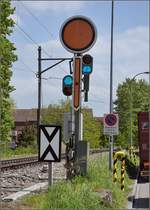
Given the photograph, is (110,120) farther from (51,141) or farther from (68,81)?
(51,141)

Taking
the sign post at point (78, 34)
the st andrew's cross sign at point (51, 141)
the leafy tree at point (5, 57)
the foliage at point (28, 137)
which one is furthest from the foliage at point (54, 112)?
the st andrew's cross sign at point (51, 141)

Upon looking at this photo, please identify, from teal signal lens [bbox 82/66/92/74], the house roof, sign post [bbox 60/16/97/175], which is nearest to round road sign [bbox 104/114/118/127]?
teal signal lens [bbox 82/66/92/74]

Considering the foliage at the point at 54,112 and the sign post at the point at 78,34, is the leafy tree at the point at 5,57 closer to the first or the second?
the sign post at the point at 78,34

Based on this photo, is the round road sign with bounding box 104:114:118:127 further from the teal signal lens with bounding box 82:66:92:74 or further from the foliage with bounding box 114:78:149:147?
the foliage with bounding box 114:78:149:147

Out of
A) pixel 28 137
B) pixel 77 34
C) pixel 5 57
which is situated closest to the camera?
pixel 77 34

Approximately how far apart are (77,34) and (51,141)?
135 inches

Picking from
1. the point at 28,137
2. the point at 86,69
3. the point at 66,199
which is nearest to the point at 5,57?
the point at 28,137

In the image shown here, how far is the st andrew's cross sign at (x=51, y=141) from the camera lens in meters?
12.1

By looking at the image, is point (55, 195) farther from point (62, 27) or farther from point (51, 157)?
point (62, 27)

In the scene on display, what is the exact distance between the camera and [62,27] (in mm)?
14547

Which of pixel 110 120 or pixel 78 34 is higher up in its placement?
pixel 78 34

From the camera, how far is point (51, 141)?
12.1 metres

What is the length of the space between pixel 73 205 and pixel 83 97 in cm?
502

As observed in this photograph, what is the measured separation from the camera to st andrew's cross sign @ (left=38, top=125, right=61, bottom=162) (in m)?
12.1
